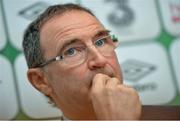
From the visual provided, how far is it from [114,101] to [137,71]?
696 millimetres

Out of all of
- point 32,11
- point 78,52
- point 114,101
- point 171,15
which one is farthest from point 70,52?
point 171,15

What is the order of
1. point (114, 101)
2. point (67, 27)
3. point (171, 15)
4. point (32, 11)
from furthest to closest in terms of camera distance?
point (171, 15) < point (32, 11) < point (67, 27) < point (114, 101)

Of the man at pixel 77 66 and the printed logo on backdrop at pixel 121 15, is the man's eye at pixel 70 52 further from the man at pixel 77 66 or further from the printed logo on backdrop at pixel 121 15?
the printed logo on backdrop at pixel 121 15

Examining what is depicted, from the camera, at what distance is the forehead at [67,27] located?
1.30 metres

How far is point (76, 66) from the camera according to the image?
1250 mm

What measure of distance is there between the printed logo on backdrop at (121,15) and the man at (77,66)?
0.39m

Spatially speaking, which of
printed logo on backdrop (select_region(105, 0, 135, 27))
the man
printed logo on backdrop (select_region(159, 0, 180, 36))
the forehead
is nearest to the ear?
the man

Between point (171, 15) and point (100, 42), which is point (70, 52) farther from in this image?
point (171, 15)

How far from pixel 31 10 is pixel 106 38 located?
1.87ft

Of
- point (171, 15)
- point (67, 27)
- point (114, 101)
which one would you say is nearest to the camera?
point (114, 101)

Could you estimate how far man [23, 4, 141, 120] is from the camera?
1.11m

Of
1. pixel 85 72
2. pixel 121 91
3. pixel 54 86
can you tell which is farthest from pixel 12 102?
pixel 121 91

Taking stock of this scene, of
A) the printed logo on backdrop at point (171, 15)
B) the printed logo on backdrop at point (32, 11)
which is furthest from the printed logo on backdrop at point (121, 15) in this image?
the printed logo on backdrop at point (32, 11)

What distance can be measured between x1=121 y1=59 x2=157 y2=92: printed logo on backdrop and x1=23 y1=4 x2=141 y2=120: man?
44cm
